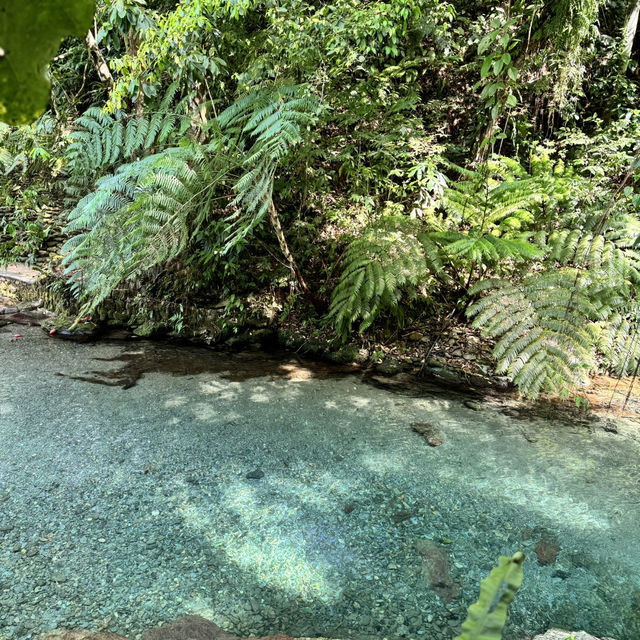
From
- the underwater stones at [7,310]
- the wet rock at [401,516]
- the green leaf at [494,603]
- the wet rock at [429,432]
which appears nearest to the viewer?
the green leaf at [494,603]

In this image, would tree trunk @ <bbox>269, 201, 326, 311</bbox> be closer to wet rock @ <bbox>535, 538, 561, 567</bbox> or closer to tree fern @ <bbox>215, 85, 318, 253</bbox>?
tree fern @ <bbox>215, 85, 318, 253</bbox>

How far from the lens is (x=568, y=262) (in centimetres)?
319

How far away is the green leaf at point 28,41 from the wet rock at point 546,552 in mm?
1853

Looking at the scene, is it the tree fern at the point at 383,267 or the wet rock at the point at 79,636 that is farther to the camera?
the tree fern at the point at 383,267

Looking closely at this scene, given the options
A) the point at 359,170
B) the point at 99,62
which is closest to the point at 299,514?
the point at 359,170

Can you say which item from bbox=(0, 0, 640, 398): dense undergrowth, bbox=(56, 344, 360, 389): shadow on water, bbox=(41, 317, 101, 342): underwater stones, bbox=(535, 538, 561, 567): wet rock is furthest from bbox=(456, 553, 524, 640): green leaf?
bbox=(41, 317, 101, 342): underwater stones

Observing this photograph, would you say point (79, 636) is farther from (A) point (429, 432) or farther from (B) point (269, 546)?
(A) point (429, 432)

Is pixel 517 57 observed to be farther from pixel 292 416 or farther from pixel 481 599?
pixel 481 599

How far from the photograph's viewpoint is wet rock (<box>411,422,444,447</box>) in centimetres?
231

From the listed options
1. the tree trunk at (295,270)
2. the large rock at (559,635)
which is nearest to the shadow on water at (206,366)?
the tree trunk at (295,270)

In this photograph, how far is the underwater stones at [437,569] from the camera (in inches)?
56.4

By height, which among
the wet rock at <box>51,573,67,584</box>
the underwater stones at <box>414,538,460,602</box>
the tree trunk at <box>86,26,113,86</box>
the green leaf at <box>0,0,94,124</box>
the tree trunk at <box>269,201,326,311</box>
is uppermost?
the tree trunk at <box>86,26,113,86</box>

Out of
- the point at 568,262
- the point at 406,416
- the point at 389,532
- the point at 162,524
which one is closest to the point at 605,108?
the point at 568,262

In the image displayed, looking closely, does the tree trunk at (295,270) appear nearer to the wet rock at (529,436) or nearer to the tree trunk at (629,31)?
the wet rock at (529,436)
